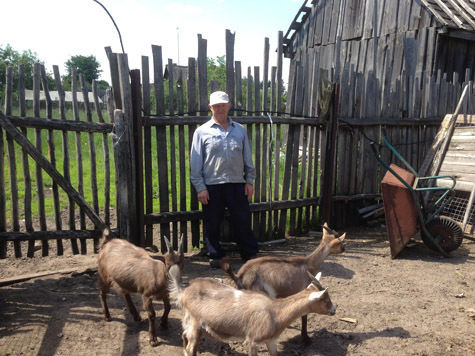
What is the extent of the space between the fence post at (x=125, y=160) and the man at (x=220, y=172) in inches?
30.7

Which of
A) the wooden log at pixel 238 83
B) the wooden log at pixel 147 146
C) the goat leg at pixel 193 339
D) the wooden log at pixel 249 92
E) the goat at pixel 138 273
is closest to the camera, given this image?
the goat leg at pixel 193 339

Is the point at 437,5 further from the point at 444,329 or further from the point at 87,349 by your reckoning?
the point at 87,349

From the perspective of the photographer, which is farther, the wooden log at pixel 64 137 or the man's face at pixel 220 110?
the man's face at pixel 220 110

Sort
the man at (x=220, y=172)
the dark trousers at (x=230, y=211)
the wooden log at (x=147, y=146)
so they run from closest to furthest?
the man at (x=220, y=172) < the wooden log at (x=147, y=146) < the dark trousers at (x=230, y=211)

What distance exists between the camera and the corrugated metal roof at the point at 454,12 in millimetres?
9781

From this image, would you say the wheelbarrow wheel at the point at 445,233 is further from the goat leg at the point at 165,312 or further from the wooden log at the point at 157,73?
the wooden log at the point at 157,73

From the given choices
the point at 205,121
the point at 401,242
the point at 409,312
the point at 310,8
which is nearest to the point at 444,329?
Answer: the point at 409,312

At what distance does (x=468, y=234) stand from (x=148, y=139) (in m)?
5.45

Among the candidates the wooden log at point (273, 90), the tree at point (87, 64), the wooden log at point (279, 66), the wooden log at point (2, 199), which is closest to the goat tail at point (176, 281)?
the wooden log at point (2, 199)

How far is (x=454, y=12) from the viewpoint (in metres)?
10.3

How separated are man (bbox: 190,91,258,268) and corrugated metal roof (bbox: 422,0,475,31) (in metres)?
8.12

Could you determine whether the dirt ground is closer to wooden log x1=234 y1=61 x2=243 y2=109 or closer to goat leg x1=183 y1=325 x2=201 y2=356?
goat leg x1=183 y1=325 x2=201 y2=356

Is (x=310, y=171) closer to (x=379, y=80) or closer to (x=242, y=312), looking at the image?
(x=379, y=80)

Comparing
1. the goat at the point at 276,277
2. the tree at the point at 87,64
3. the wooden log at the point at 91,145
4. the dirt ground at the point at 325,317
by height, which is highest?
the tree at the point at 87,64
